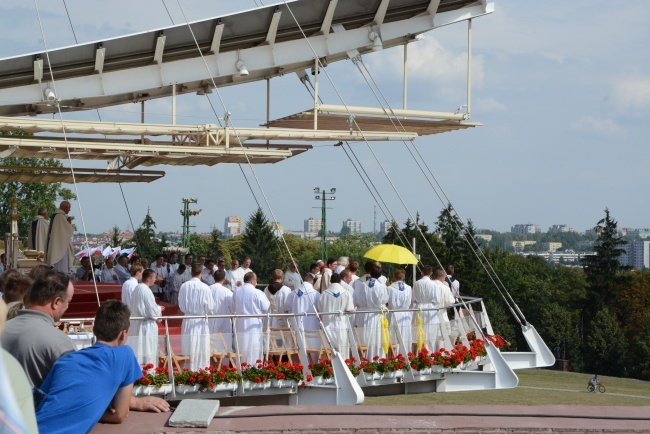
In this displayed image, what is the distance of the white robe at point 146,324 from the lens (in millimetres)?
15383

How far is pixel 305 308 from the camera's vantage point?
17453 mm

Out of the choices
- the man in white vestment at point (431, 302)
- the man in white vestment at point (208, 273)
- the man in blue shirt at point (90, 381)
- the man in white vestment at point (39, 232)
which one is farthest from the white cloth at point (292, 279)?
the man in blue shirt at point (90, 381)

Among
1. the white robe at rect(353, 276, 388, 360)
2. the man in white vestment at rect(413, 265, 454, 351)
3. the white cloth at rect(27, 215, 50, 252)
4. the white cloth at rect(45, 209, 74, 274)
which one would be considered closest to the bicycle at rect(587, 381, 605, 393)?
the man in white vestment at rect(413, 265, 454, 351)

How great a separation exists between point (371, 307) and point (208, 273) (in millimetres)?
5739

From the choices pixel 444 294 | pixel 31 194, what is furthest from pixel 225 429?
pixel 31 194

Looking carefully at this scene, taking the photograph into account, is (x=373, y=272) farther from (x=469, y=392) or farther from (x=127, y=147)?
(x=127, y=147)

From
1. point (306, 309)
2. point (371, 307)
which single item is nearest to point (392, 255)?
point (371, 307)

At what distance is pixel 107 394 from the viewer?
568cm

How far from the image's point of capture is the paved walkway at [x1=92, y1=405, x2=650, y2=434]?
20.8ft

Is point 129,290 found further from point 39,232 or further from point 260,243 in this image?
point 260,243

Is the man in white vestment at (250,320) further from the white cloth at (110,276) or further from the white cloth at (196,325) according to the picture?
the white cloth at (110,276)

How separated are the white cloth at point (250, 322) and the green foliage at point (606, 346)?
66.3m

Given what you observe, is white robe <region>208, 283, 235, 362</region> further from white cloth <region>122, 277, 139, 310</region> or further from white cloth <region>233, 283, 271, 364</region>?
white cloth <region>122, 277, 139, 310</region>

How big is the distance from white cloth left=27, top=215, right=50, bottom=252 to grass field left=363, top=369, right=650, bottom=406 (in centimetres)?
786
